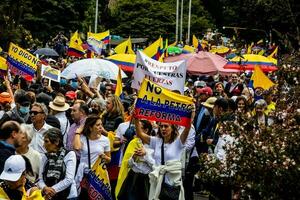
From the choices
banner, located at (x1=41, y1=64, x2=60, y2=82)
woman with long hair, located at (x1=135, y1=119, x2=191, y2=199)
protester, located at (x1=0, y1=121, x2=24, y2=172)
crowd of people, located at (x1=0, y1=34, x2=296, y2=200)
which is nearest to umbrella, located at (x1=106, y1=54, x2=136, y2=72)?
banner, located at (x1=41, y1=64, x2=60, y2=82)

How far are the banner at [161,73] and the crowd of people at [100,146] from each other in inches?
26.8

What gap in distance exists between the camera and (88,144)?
955cm

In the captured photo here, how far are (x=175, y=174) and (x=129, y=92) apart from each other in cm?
781

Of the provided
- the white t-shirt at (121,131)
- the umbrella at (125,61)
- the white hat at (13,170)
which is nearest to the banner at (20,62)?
the white t-shirt at (121,131)

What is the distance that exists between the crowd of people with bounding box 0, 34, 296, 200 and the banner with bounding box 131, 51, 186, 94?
0.68 m

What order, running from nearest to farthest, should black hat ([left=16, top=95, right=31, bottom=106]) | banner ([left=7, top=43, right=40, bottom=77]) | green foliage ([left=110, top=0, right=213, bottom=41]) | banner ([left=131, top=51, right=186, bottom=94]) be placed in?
black hat ([left=16, top=95, right=31, bottom=106]) < banner ([left=131, top=51, right=186, bottom=94]) < banner ([left=7, top=43, right=40, bottom=77]) < green foliage ([left=110, top=0, right=213, bottom=41])

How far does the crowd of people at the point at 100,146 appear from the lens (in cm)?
802

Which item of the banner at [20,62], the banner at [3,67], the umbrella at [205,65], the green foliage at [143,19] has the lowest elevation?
the green foliage at [143,19]

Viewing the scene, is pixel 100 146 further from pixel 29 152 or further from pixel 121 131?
pixel 29 152

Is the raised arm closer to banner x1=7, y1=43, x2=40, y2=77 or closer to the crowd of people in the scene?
the crowd of people

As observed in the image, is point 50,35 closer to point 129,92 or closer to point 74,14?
point 74,14

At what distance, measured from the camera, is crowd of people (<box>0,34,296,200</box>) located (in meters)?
8.02

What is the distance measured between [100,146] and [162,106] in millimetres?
814

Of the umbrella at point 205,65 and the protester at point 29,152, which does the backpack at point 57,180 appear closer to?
the protester at point 29,152
